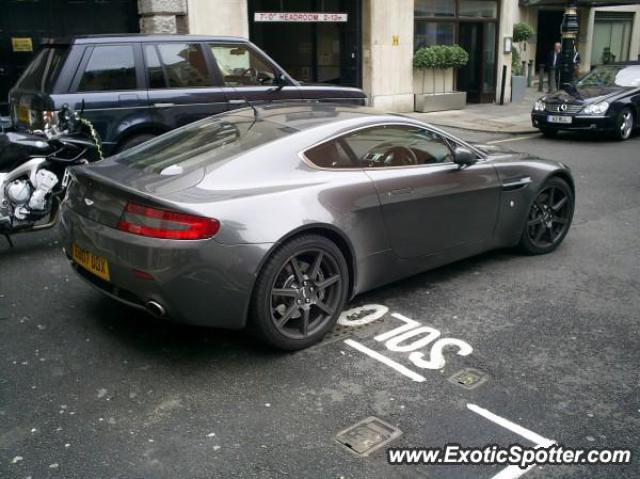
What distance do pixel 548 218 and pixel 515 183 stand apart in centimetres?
78

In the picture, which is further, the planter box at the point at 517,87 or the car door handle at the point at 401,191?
the planter box at the point at 517,87

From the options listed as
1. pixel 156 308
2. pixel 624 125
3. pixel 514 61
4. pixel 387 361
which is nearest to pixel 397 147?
pixel 387 361

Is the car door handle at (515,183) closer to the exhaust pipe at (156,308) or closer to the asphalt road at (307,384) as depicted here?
the asphalt road at (307,384)

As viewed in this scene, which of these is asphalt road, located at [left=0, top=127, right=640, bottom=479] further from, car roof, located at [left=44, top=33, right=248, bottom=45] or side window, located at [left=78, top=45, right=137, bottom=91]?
car roof, located at [left=44, top=33, right=248, bottom=45]

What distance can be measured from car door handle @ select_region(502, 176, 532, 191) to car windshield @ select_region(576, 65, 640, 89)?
9296 mm

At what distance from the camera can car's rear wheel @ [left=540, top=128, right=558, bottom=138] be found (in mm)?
13680

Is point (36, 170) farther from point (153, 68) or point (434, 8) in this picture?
point (434, 8)

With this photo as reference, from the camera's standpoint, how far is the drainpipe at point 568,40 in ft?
50.6

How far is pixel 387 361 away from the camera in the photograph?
418 cm

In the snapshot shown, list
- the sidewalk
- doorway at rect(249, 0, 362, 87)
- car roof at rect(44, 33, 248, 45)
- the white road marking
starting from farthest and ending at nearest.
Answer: doorway at rect(249, 0, 362, 87) → the sidewalk → car roof at rect(44, 33, 248, 45) → the white road marking

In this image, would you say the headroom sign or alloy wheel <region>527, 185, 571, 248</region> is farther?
the headroom sign

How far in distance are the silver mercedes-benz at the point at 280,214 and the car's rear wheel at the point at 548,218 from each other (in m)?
0.54

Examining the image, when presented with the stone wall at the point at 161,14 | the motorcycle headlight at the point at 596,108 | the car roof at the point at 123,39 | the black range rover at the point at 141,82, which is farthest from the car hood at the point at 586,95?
the car roof at the point at 123,39

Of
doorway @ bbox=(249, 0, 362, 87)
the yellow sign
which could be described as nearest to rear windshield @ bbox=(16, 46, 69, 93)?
the yellow sign
